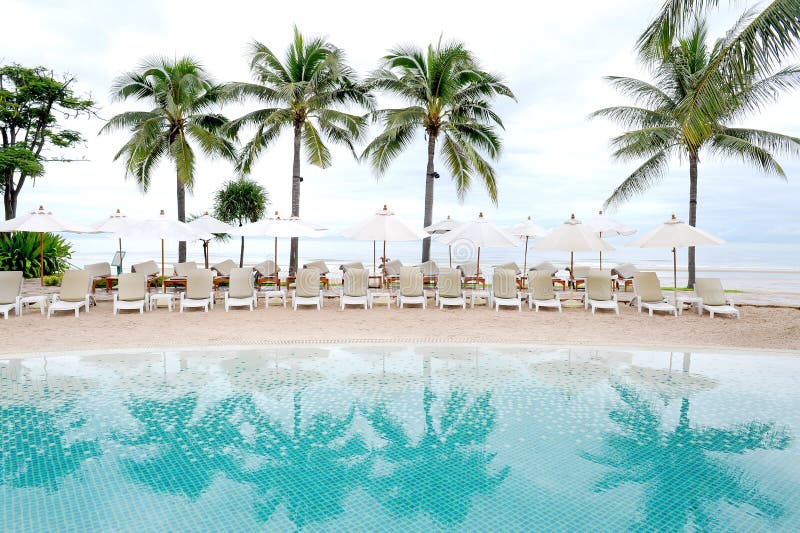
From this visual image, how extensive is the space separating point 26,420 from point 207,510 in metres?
2.89

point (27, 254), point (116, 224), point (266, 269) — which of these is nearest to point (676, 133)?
point (266, 269)

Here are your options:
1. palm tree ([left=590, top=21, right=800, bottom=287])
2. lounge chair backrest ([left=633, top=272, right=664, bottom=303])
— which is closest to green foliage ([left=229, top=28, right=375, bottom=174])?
palm tree ([left=590, top=21, right=800, bottom=287])

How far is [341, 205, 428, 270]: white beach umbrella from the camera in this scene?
12.5 meters

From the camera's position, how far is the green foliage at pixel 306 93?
56.8 feet

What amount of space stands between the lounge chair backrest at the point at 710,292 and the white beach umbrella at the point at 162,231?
12793 millimetres

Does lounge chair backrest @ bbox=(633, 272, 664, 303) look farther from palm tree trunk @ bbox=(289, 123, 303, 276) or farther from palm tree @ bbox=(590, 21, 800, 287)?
palm tree trunk @ bbox=(289, 123, 303, 276)

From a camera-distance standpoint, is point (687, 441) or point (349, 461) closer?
point (349, 461)

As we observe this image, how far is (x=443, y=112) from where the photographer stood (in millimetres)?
17953

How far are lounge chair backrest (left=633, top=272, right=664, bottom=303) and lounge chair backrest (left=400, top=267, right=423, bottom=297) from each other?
5397 mm

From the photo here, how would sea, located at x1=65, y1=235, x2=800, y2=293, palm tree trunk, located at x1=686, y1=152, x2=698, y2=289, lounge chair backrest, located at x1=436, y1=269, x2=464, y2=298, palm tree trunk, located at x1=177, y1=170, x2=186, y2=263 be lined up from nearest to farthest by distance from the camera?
lounge chair backrest, located at x1=436, y1=269, x2=464, y2=298 < palm tree trunk, located at x1=686, y1=152, x2=698, y2=289 < palm tree trunk, located at x1=177, y1=170, x2=186, y2=263 < sea, located at x1=65, y1=235, x2=800, y2=293

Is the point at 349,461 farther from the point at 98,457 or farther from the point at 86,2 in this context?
the point at 86,2

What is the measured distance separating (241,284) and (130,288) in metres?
2.45

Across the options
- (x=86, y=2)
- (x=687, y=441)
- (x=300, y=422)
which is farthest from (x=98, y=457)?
(x=86, y=2)

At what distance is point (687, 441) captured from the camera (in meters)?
4.75
